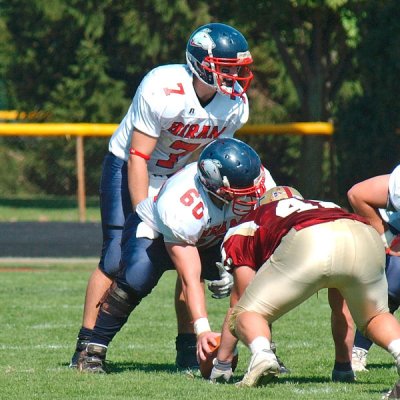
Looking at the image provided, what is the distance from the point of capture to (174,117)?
5.39 metres

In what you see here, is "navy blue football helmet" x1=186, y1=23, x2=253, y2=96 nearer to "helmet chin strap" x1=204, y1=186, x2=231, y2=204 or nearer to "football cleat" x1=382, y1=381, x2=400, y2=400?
"helmet chin strap" x1=204, y1=186, x2=231, y2=204

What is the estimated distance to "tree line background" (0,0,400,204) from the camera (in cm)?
1490

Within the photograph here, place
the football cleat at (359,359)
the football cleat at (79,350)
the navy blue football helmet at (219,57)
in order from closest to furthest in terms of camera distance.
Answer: the navy blue football helmet at (219,57)
the football cleat at (79,350)
the football cleat at (359,359)

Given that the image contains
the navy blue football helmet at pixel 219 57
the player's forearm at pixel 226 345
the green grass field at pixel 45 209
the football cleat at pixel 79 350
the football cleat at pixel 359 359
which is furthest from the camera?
the green grass field at pixel 45 209

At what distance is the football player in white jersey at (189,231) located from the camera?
477 cm

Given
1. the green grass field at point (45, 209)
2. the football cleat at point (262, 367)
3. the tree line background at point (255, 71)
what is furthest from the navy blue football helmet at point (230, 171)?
the tree line background at point (255, 71)

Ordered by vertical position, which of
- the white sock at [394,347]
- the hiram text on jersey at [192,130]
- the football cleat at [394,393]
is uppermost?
the hiram text on jersey at [192,130]

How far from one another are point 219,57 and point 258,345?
147 centimetres

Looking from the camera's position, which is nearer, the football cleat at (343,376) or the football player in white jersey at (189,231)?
the football player in white jersey at (189,231)

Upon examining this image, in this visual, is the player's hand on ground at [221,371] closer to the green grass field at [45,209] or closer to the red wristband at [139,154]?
the red wristband at [139,154]

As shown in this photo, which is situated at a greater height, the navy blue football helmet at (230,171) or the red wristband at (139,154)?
the navy blue football helmet at (230,171)

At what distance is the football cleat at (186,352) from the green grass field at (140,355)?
0.11 m

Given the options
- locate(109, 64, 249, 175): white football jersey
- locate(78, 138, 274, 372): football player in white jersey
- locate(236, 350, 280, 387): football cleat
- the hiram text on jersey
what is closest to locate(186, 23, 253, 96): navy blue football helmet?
locate(109, 64, 249, 175): white football jersey

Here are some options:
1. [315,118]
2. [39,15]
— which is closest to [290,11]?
[315,118]
